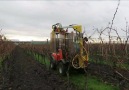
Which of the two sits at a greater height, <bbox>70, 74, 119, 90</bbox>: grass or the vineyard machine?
the vineyard machine

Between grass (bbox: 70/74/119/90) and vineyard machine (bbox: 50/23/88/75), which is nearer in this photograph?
grass (bbox: 70/74/119/90)

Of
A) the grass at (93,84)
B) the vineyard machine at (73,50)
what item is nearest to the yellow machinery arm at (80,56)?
the vineyard machine at (73,50)

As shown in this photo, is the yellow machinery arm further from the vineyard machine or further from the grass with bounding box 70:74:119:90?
the grass with bounding box 70:74:119:90

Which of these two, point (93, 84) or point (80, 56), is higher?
point (80, 56)

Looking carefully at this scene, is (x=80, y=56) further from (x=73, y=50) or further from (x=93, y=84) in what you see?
(x=93, y=84)

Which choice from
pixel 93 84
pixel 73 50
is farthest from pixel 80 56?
pixel 93 84

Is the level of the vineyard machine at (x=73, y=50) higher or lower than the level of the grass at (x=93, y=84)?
higher

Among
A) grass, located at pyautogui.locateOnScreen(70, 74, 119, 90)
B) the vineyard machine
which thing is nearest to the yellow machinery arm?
the vineyard machine

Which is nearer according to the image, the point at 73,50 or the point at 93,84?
the point at 93,84

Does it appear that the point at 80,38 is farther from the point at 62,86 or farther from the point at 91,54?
the point at 91,54

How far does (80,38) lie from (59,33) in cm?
169

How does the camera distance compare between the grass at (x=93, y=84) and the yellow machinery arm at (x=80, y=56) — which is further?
the yellow machinery arm at (x=80, y=56)

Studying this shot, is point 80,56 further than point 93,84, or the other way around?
point 80,56

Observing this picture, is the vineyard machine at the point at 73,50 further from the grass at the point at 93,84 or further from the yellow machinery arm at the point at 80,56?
the grass at the point at 93,84
